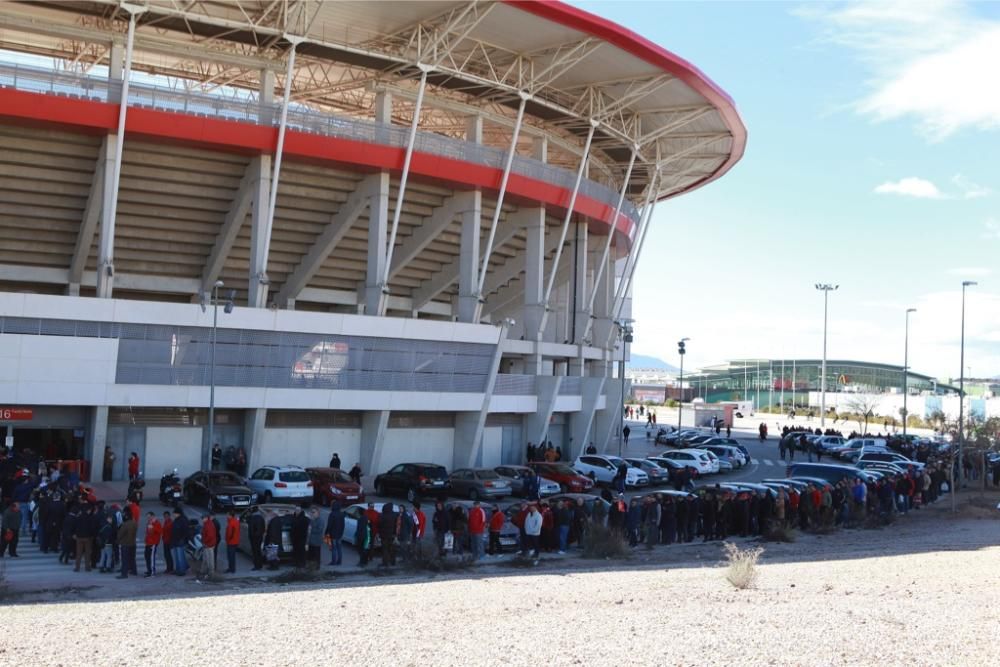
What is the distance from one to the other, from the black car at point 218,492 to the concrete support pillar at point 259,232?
30.7 ft

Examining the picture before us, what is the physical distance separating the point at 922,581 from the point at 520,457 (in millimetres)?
28011

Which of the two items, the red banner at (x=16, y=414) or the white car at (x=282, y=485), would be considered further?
the red banner at (x=16, y=414)

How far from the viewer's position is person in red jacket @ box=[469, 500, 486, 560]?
19312 mm

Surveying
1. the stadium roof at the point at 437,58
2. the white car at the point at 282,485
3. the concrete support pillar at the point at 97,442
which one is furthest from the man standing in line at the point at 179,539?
the stadium roof at the point at 437,58

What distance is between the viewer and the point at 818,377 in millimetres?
152000

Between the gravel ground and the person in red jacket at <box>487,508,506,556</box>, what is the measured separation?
237 centimetres

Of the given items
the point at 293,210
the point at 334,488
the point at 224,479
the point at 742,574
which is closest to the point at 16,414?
the point at 224,479

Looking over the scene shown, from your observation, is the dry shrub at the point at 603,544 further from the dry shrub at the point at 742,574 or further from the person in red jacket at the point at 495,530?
the dry shrub at the point at 742,574

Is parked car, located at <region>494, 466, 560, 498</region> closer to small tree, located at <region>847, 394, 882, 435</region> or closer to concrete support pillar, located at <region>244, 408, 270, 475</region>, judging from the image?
concrete support pillar, located at <region>244, 408, 270, 475</region>

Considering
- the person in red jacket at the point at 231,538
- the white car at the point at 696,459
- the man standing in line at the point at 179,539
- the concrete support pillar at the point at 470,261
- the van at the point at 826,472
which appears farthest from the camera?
the white car at the point at 696,459

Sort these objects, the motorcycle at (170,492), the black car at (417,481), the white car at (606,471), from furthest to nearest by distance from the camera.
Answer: the white car at (606,471)
the black car at (417,481)
the motorcycle at (170,492)

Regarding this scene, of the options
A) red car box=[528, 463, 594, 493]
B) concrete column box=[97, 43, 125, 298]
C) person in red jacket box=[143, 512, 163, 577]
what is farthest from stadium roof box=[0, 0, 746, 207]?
person in red jacket box=[143, 512, 163, 577]

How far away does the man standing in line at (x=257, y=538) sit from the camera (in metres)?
18.0

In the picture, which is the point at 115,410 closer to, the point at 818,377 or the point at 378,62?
the point at 378,62
